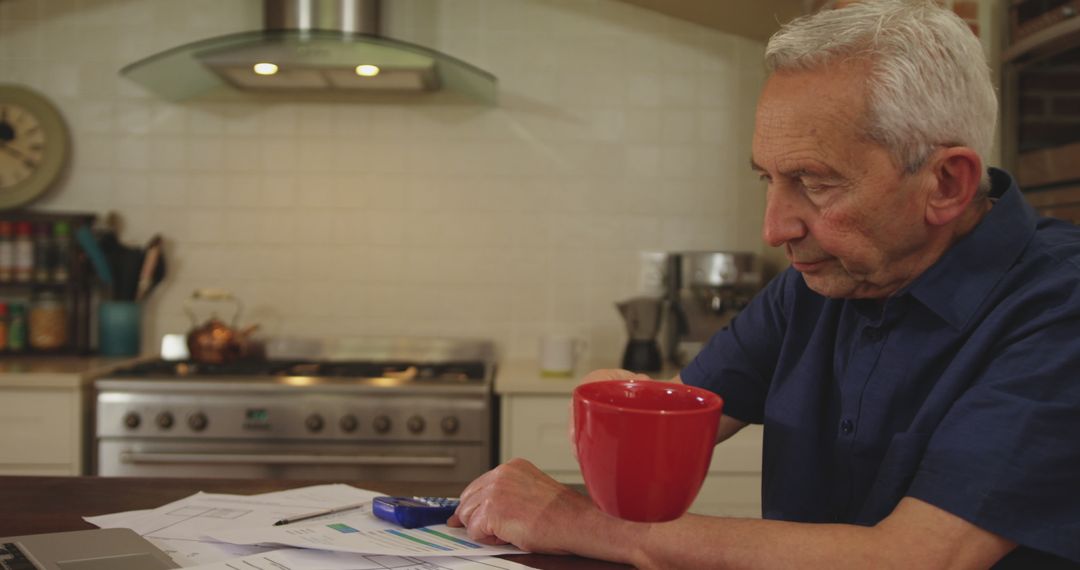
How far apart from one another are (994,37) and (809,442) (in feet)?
5.32

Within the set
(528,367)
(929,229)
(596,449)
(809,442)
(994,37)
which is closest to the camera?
(596,449)

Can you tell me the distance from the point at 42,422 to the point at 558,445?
1.46 m

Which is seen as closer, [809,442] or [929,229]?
[929,229]

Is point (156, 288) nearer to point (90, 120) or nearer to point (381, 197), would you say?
point (90, 120)

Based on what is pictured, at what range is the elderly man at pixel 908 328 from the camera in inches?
32.1

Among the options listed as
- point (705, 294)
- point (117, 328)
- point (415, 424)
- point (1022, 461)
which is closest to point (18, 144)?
point (117, 328)

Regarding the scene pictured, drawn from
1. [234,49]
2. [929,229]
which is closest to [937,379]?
[929,229]

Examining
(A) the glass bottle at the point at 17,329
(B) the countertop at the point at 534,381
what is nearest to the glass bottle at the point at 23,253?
(A) the glass bottle at the point at 17,329

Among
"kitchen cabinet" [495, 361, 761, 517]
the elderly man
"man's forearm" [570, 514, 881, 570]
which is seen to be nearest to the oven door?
"kitchen cabinet" [495, 361, 761, 517]

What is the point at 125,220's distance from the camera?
3.21 m

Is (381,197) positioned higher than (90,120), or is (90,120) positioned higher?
(90,120)

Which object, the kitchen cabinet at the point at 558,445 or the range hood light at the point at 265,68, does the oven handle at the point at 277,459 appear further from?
the range hood light at the point at 265,68

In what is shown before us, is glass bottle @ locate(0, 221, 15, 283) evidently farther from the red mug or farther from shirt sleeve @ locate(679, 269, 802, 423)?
the red mug

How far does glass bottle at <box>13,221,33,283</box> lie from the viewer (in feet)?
10.0
